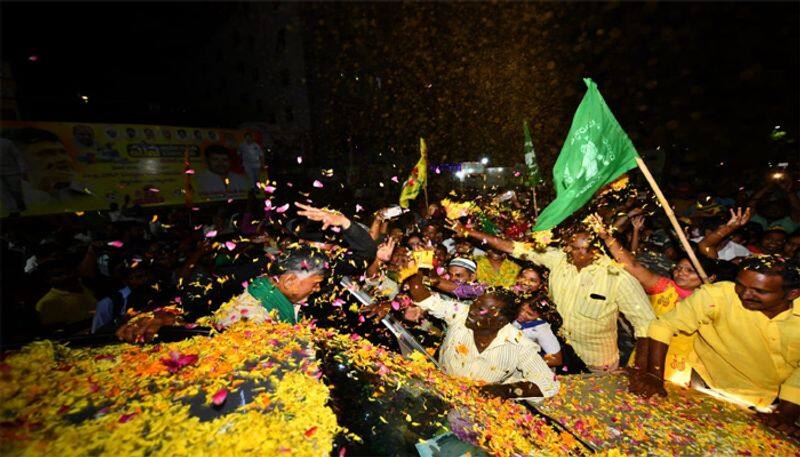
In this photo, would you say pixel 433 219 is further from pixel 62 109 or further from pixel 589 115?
pixel 62 109

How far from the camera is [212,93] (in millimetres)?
50750

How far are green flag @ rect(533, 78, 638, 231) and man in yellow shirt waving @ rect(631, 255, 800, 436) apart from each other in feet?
4.98

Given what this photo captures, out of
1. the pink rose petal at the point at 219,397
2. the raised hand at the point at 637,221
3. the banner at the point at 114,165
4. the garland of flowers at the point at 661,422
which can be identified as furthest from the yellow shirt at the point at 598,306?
the banner at the point at 114,165

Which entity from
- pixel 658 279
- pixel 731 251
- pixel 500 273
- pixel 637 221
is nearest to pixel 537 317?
pixel 500 273

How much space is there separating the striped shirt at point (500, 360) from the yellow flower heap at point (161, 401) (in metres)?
1.88

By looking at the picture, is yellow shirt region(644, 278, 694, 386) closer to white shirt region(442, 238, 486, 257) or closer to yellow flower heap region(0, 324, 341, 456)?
white shirt region(442, 238, 486, 257)

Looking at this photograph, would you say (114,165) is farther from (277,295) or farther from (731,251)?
(731,251)

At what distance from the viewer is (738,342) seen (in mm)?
3490

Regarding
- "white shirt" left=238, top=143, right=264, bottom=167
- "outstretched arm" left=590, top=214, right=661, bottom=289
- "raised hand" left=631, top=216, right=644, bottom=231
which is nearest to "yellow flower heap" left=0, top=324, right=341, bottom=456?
"outstretched arm" left=590, top=214, right=661, bottom=289

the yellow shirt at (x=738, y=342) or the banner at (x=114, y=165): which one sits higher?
the banner at (x=114, y=165)

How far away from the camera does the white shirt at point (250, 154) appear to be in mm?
17219

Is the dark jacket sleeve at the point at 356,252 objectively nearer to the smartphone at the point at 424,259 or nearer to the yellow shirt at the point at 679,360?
the smartphone at the point at 424,259

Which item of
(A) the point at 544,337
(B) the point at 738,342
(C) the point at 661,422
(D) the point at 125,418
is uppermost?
(D) the point at 125,418

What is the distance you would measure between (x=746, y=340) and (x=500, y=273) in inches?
131
